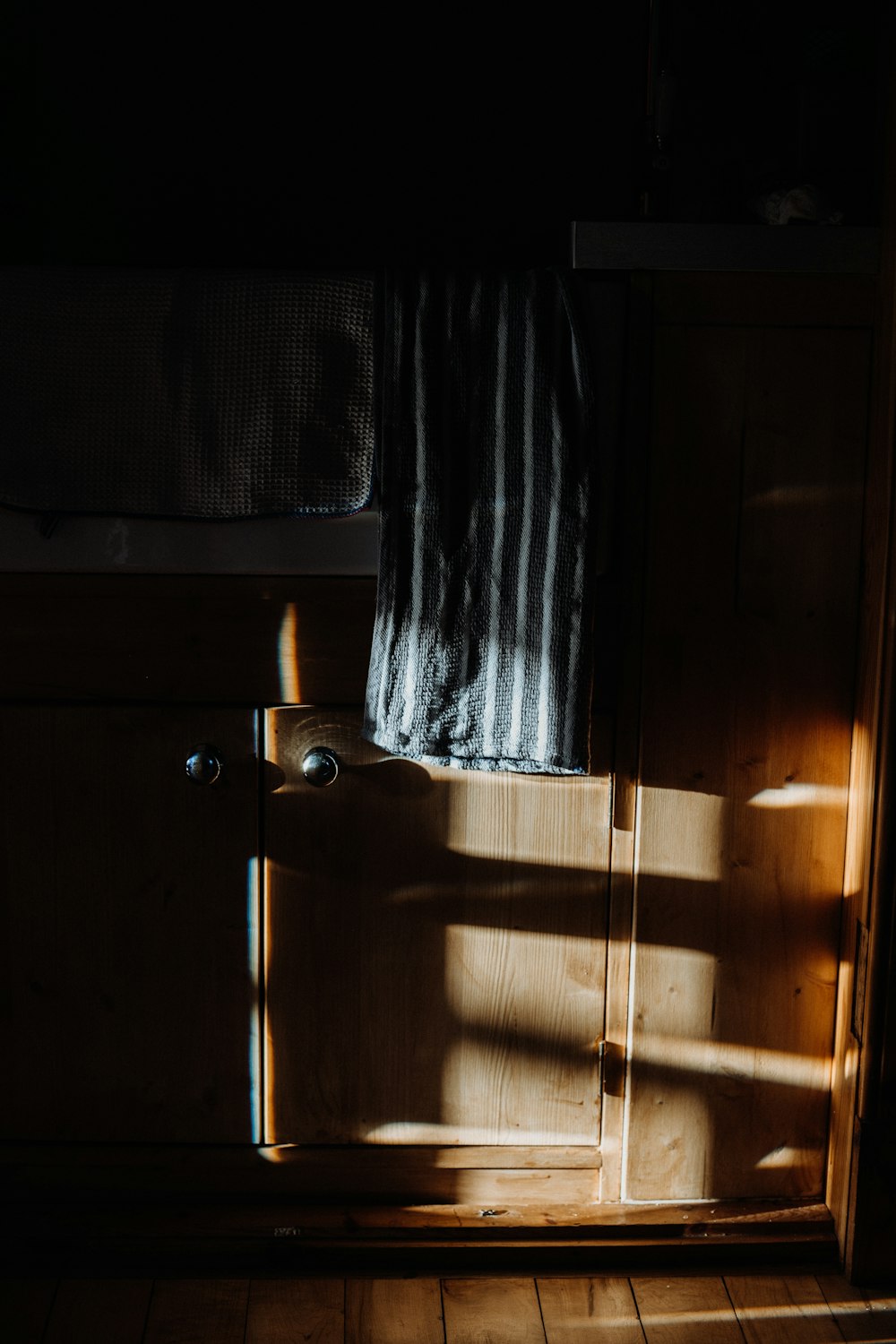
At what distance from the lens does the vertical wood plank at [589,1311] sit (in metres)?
1.34

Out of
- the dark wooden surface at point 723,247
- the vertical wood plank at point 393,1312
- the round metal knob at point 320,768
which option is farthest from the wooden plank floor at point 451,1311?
the dark wooden surface at point 723,247

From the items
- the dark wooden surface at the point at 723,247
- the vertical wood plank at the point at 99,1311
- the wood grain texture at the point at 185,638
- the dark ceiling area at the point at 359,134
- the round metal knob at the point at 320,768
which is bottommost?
the vertical wood plank at the point at 99,1311

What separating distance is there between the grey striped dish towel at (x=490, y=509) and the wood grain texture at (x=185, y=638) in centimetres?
Answer: 9

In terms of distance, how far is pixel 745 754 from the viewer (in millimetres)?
1376

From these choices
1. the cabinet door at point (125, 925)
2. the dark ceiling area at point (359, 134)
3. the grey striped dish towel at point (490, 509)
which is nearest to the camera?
the grey striped dish towel at point (490, 509)

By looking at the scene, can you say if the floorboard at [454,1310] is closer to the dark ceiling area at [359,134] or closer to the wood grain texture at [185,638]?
the wood grain texture at [185,638]

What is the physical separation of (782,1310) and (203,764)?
105 centimetres

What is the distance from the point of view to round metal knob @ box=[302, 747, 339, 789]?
1.35m

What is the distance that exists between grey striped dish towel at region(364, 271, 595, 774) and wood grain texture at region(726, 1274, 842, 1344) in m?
0.77

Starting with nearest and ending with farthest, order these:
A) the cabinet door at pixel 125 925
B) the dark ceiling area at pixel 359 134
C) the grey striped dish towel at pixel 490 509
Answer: the grey striped dish towel at pixel 490 509 < the cabinet door at pixel 125 925 < the dark ceiling area at pixel 359 134

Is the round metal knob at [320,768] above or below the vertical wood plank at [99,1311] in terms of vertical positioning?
above

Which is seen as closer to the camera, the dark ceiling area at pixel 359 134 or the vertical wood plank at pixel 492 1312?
the vertical wood plank at pixel 492 1312

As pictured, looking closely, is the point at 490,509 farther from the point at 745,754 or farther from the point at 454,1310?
the point at 454,1310

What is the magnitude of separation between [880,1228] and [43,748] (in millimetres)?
1289
